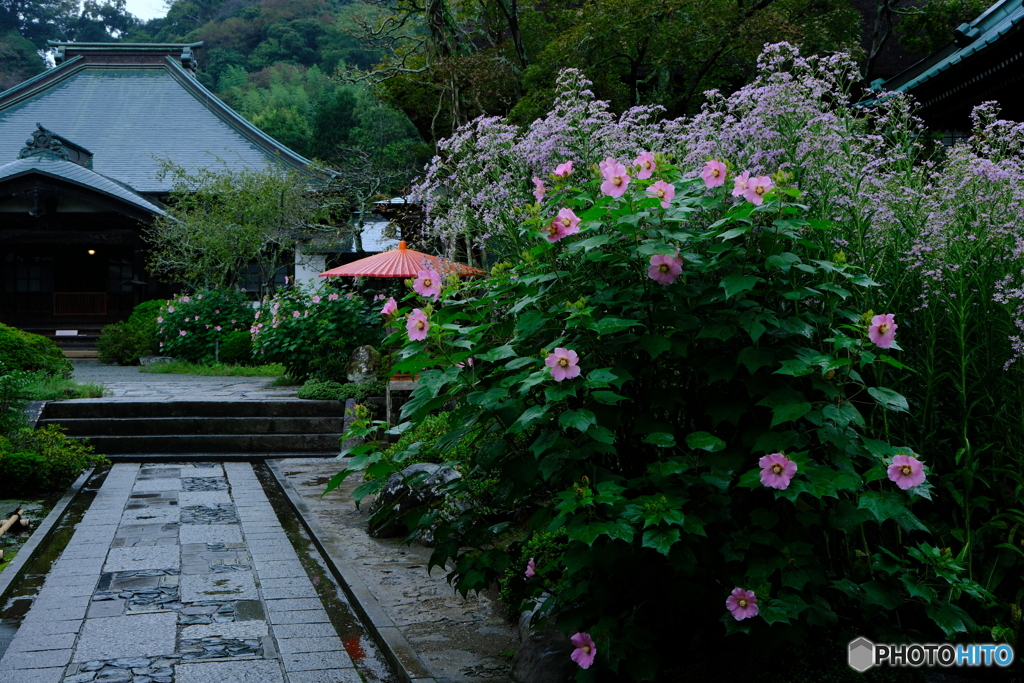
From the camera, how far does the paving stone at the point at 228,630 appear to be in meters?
4.28

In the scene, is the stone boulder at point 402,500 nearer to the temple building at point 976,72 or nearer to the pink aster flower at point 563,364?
the pink aster flower at point 563,364

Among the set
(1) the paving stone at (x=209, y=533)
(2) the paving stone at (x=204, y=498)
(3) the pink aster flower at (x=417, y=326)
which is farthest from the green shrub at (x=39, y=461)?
(3) the pink aster flower at (x=417, y=326)

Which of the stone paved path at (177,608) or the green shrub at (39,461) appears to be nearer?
the stone paved path at (177,608)

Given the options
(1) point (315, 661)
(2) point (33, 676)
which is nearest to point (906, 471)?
(1) point (315, 661)

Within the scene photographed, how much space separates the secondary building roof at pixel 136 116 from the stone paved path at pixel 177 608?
18.6 metres

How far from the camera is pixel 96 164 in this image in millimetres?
24672

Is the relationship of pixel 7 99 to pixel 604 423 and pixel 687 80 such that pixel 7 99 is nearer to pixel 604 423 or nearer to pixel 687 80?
pixel 687 80

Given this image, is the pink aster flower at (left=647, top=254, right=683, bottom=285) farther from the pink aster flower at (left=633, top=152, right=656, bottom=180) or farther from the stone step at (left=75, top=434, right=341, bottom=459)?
the stone step at (left=75, top=434, right=341, bottom=459)

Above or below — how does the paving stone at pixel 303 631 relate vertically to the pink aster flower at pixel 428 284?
below

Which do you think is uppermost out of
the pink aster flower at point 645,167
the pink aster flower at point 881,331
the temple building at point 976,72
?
the temple building at point 976,72

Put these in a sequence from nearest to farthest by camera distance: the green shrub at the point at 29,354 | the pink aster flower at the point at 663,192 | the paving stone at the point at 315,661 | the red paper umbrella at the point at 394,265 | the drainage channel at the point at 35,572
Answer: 1. the pink aster flower at the point at 663,192
2. the paving stone at the point at 315,661
3. the drainage channel at the point at 35,572
4. the red paper umbrella at the point at 394,265
5. the green shrub at the point at 29,354

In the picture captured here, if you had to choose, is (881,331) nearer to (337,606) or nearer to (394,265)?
(337,606)

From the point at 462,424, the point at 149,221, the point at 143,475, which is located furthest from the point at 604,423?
the point at 149,221

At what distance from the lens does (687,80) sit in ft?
44.5
